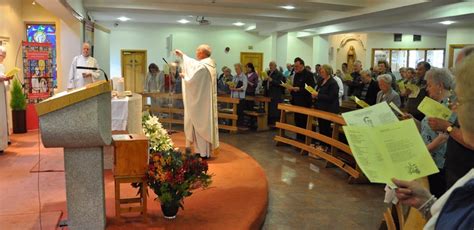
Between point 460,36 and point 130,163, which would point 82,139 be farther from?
point 460,36

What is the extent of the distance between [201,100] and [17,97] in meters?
3.63

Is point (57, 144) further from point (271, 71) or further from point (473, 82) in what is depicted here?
point (271, 71)

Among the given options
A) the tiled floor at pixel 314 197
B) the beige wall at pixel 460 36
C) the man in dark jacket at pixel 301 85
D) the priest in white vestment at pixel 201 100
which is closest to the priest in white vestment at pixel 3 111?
the priest in white vestment at pixel 201 100

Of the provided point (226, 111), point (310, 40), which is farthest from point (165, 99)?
point (310, 40)

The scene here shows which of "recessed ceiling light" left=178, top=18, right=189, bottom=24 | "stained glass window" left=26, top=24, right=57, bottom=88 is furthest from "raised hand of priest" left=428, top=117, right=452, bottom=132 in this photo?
"recessed ceiling light" left=178, top=18, right=189, bottom=24

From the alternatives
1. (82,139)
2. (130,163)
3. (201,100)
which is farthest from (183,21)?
(82,139)

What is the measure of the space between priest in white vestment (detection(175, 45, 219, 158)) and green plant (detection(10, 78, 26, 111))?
3.34 meters

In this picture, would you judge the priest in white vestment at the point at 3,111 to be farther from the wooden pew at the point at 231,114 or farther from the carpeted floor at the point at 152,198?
the wooden pew at the point at 231,114

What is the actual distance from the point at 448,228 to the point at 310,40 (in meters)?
15.3

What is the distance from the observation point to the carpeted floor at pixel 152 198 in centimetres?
333

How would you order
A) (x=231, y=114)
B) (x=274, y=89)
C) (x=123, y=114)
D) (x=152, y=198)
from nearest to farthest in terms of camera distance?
1. (x=152, y=198)
2. (x=123, y=114)
3. (x=231, y=114)
4. (x=274, y=89)

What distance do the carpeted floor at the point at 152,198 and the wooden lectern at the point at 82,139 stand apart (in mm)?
274

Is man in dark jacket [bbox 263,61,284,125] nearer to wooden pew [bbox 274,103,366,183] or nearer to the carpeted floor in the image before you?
wooden pew [bbox 274,103,366,183]

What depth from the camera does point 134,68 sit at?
15.8m
